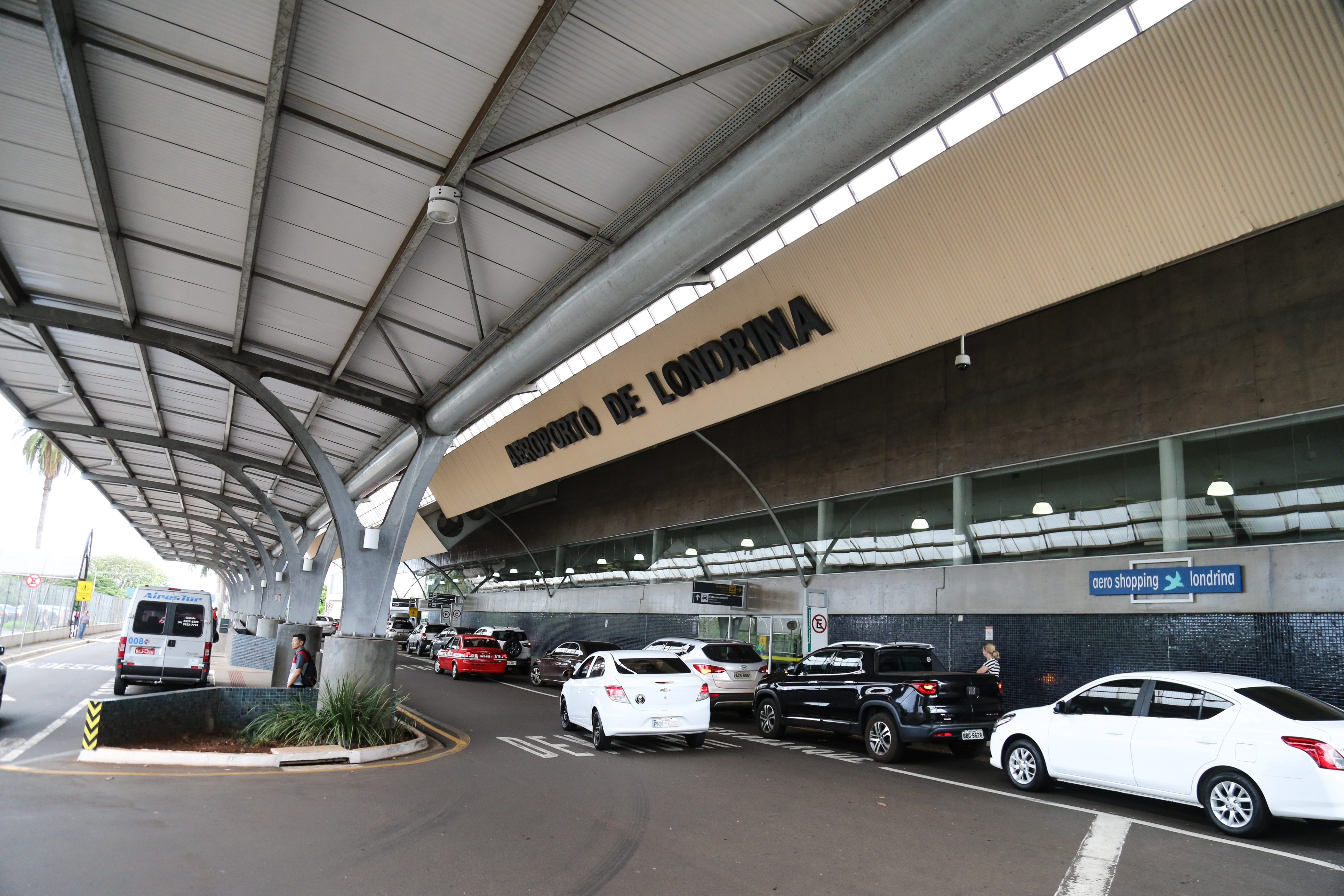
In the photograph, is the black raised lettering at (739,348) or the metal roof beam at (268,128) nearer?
the metal roof beam at (268,128)

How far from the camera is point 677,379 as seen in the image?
739 inches

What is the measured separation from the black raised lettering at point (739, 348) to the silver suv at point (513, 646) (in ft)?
53.1

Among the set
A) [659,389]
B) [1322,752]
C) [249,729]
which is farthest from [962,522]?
[249,729]

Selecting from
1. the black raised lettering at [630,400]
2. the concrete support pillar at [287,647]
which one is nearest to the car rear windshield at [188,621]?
the concrete support pillar at [287,647]

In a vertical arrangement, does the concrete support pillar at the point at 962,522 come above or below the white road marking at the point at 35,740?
above

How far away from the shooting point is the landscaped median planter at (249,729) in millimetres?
10461

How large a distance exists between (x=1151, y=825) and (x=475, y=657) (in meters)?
22.7

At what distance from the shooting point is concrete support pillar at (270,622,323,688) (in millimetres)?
22203

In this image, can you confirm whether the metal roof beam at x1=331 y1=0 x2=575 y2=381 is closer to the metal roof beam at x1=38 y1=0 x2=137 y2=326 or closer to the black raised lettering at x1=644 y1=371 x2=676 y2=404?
the metal roof beam at x1=38 y1=0 x2=137 y2=326

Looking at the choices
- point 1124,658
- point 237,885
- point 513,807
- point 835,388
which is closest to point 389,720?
point 513,807

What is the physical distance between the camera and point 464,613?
5194cm

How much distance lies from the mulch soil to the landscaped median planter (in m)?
0.02

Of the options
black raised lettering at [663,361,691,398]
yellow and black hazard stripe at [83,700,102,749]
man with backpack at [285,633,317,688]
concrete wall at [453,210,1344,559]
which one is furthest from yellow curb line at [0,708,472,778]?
concrete wall at [453,210,1344,559]

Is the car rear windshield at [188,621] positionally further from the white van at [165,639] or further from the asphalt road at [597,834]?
the asphalt road at [597,834]
